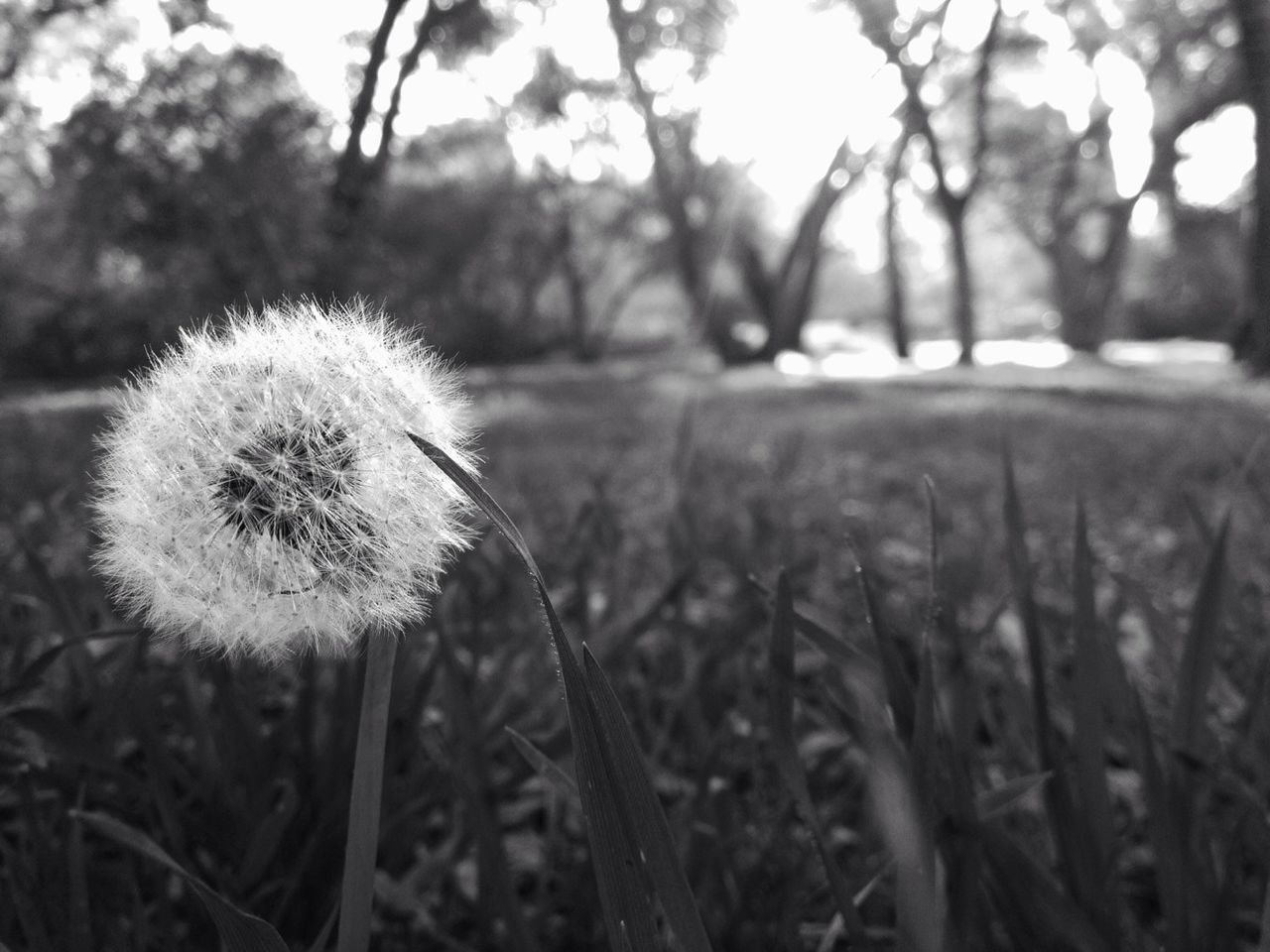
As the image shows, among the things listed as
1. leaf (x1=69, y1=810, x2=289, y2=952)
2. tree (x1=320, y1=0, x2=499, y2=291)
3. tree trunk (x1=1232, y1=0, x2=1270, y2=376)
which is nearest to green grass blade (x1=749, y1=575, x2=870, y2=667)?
leaf (x1=69, y1=810, x2=289, y2=952)

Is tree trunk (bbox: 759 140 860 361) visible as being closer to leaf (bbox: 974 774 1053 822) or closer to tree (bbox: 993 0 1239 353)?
tree (bbox: 993 0 1239 353)

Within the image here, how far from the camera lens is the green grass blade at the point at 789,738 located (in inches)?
37.9

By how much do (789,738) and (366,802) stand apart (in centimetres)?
48

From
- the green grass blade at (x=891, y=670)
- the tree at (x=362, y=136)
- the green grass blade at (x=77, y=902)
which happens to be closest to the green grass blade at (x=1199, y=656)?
the green grass blade at (x=891, y=670)

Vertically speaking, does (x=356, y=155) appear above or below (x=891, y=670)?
above

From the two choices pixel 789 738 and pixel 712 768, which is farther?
pixel 712 768

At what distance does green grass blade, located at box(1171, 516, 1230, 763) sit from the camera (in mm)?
1205

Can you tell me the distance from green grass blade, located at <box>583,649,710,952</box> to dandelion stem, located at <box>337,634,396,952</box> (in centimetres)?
18

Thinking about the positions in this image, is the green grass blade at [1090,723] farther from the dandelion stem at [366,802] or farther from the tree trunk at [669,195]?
the tree trunk at [669,195]

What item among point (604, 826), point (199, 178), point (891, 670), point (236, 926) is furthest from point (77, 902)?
point (199, 178)

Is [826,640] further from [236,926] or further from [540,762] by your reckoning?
[236,926]

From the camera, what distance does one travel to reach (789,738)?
1033 mm

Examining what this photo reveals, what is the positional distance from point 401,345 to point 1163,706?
1953 millimetres

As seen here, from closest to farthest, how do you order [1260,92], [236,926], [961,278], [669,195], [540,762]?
[236,926], [540,762], [1260,92], [669,195], [961,278]
